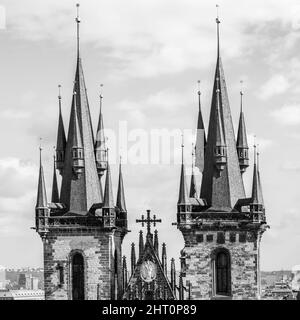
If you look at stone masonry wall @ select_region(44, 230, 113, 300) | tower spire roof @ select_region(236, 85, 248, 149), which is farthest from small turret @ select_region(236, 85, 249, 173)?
stone masonry wall @ select_region(44, 230, 113, 300)

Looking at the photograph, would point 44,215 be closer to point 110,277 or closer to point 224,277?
point 110,277

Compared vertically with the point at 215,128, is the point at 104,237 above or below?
below

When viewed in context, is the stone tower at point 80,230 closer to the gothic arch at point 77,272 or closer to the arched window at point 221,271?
the gothic arch at point 77,272

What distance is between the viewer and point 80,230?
65.1 m

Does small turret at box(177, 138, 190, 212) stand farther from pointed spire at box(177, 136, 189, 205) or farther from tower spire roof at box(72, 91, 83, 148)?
tower spire roof at box(72, 91, 83, 148)

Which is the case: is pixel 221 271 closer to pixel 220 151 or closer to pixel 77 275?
pixel 220 151

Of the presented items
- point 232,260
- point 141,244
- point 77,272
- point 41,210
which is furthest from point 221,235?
point 41,210

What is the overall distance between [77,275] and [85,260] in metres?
0.89

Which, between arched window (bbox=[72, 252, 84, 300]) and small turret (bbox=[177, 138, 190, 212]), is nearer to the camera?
small turret (bbox=[177, 138, 190, 212])

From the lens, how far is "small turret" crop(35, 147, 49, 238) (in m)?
65.1
